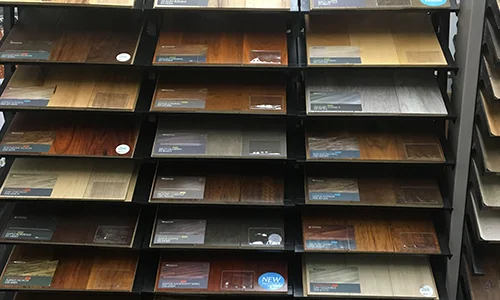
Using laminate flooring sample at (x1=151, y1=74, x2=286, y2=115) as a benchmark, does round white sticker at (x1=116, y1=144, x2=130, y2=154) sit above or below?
below

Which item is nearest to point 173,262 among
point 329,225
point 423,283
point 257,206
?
point 257,206

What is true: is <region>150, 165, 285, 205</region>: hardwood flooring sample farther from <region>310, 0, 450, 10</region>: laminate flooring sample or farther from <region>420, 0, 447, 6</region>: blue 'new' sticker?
<region>420, 0, 447, 6</region>: blue 'new' sticker

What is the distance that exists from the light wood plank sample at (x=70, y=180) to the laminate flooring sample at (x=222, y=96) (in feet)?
1.16

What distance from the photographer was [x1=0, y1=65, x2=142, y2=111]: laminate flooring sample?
2143 mm

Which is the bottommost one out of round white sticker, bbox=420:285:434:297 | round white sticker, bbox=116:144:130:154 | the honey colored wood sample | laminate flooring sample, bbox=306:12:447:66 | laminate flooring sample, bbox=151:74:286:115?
round white sticker, bbox=420:285:434:297

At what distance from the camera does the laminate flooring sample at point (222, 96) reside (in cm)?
213

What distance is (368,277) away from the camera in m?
2.22

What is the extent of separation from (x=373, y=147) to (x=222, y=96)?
666mm

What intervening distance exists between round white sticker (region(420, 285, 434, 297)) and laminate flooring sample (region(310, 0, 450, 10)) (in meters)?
1.14

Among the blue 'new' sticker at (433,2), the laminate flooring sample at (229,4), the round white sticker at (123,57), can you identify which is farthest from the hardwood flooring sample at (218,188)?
the blue 'new' sticker at (433,2)

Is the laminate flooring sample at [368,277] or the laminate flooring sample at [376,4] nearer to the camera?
the laminate flooring sample at [376,4]

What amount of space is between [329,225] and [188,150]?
684 millimetres

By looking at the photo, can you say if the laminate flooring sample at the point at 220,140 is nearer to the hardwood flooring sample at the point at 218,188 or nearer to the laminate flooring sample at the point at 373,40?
the hardwood flooring sample at the point at 218,188

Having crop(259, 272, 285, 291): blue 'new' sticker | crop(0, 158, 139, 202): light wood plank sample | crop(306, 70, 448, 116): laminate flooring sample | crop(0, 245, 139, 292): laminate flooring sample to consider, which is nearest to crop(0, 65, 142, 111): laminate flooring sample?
crop(0, 158, 139, 202): light wood plank sample
